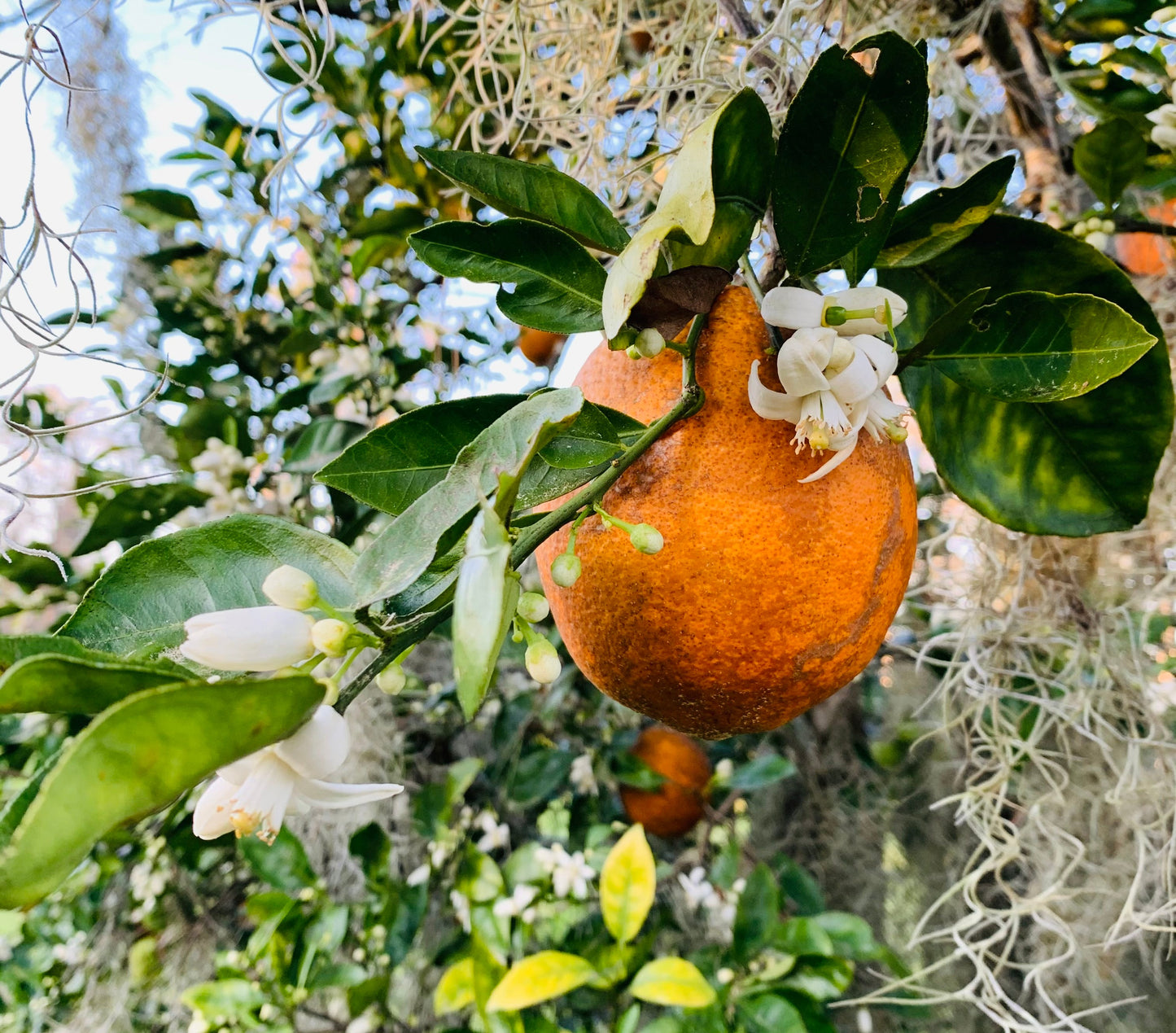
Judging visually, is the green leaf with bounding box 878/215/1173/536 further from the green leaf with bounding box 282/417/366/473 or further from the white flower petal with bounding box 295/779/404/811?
the green leaf with bounding box 282/417/366/473

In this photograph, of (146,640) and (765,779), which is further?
(765,779)

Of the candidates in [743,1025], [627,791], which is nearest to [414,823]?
[627,791]

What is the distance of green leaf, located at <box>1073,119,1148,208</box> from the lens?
2.19 ft

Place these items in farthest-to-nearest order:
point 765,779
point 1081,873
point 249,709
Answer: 1. point 765,779
2. point 1081,873
3. point 249,709

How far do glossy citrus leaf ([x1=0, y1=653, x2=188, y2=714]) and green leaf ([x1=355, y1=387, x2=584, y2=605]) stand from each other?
68 millimetres

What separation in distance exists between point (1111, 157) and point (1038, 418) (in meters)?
0.33

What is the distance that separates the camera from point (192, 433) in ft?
3.73

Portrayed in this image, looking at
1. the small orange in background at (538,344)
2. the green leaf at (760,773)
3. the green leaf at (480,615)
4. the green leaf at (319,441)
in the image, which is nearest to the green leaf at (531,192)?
the green leaf at (480,615)

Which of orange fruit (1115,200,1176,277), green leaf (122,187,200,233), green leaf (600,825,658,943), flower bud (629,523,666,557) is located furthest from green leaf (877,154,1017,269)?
green leaf (122,187,200,233)

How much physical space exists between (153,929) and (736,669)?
116 cm

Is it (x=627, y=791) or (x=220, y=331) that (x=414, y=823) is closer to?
(x=627, y=791)

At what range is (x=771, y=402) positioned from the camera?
0.37 m

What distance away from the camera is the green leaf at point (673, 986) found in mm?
824

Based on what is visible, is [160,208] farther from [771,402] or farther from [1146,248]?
[1146,248]
